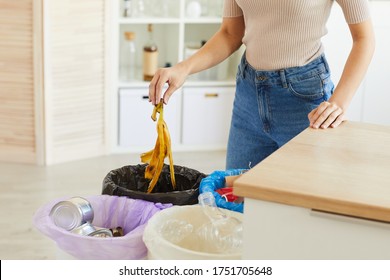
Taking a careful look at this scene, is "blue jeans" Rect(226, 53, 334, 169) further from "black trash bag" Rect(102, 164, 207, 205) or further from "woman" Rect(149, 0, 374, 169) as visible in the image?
"black trash bag" Rect(102, 164, 207, 205)

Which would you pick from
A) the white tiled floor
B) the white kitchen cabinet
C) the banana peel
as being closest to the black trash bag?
the banana peel

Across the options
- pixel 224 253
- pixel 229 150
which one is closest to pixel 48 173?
pixel 229 150

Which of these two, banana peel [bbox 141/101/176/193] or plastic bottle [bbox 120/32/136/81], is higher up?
banana peel [bbox 141/101/176/193]

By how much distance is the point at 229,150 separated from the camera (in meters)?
2.18

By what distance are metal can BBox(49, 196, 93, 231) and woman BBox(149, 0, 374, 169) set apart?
15.6 inches

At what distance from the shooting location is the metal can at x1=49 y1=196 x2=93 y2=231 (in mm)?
1686

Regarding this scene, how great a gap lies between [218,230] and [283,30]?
0.67m

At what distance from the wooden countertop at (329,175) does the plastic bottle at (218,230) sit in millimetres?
172

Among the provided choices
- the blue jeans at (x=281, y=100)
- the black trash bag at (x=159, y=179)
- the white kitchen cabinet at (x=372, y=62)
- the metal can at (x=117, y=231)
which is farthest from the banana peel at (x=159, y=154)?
the white kitchen cabinet at (x=372, y=62)

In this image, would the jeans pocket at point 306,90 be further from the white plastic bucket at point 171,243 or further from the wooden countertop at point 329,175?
the white plastic bucket at point 171,243

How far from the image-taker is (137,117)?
13.9 feet

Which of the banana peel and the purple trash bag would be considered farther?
the banana peel

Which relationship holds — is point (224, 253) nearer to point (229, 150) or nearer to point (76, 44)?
point (229, 150)

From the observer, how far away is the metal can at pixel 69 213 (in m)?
1.69
